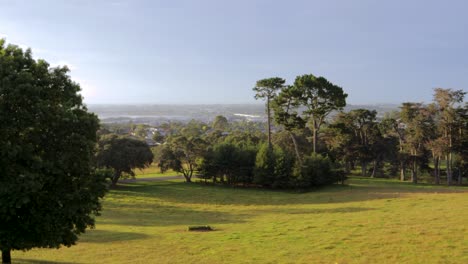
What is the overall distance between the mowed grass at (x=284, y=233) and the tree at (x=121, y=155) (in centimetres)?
1418

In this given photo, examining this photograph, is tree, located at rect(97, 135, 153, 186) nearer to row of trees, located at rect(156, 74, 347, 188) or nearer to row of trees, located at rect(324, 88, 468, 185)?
row of trees, located at rect(156, 74, 347, 188)

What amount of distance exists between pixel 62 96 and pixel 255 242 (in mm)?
12810

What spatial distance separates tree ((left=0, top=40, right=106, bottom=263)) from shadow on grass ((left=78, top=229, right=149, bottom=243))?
23.9 feet

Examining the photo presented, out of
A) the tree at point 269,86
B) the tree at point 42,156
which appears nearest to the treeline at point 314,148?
the tree at point 269,86

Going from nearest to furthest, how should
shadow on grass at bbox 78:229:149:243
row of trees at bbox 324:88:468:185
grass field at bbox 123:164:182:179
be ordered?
shadow on grass at bbox 78:229:149:243
row of trees at bbox 324:88:468:185
grass field at bbox 123:164:182:179

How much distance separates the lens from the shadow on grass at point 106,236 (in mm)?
22609

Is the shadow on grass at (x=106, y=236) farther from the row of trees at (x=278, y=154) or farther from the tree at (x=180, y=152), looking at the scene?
the tree at (x=180, y=152)

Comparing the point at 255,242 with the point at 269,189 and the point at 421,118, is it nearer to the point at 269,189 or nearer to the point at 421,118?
the point at 269,189

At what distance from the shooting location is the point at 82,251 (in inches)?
782

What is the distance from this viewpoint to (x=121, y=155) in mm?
54375

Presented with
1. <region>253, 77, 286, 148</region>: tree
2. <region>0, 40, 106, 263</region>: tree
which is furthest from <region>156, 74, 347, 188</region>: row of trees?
<region>0, 40, 106, 263</region>: tree

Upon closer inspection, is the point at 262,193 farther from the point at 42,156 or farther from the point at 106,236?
the point at 42,156

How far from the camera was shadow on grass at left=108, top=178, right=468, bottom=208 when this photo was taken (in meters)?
40.5

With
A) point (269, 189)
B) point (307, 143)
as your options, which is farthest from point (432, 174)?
point (269, 189)
